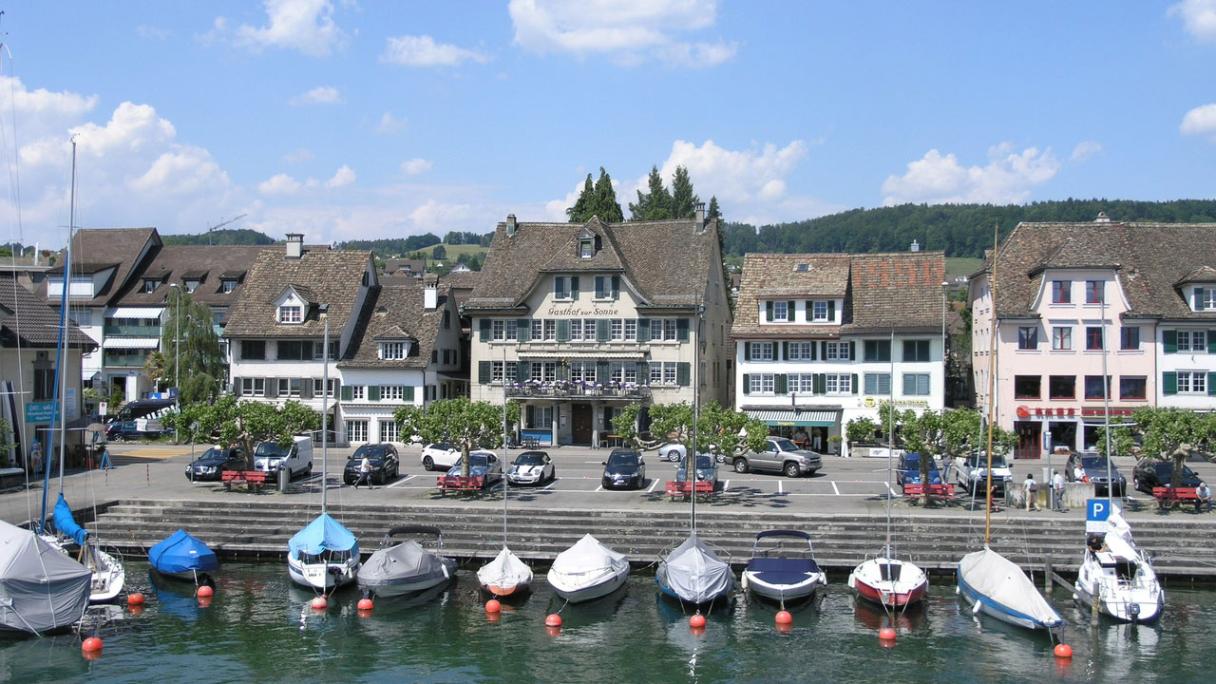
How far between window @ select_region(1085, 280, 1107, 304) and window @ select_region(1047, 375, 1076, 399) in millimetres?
4681

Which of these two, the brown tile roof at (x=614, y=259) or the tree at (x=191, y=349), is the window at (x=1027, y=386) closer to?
the brown tile roof at (x=614, y=259)

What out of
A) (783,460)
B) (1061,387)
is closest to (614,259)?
(783,460)

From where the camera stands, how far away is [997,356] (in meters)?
67.9

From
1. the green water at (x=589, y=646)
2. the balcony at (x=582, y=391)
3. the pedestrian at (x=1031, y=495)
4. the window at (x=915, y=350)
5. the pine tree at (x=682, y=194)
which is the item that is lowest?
the green water at (x=589, y=646)

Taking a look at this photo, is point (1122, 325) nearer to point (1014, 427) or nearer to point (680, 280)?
point (1014, 427)

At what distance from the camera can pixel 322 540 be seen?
40.3 m

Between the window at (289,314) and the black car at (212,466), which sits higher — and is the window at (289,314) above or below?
above

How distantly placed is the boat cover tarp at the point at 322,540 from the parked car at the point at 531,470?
42.9 feet

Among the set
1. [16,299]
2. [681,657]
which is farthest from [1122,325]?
[16,299]

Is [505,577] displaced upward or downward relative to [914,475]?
downward

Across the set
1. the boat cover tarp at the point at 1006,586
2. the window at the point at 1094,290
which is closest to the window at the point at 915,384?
the window at the point at 1094,290

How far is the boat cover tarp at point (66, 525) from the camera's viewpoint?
40.9m

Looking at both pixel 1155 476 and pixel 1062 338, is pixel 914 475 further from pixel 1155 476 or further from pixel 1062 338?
pixel 1062 338

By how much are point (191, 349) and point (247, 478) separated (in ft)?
114
